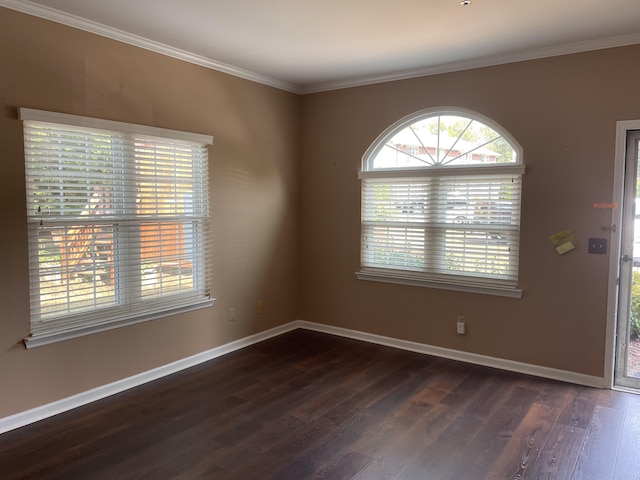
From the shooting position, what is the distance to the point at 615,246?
3.41 metres

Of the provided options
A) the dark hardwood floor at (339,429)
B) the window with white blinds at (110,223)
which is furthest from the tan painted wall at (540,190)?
the window with white blinds at (110,223)

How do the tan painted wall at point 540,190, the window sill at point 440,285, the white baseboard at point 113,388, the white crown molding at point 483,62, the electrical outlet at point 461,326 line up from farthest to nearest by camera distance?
the electrical outlet at point 461,326, the window sill at point 440,285, the tan painted wall at point 540,190, the white crown molding at point 483,62, the white baseboard at point 113,388

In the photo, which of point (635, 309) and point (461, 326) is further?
point (461, 326)

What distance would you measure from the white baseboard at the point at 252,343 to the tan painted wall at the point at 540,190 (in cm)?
7

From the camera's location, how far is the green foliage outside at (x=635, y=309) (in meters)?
3.45

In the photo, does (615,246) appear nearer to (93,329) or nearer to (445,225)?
(445,225)

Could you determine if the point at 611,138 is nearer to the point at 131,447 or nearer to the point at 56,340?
the point at 131,447

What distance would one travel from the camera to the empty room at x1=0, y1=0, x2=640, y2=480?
278cm

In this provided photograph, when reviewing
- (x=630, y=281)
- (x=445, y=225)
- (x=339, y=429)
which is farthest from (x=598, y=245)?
(x=339, y=429)

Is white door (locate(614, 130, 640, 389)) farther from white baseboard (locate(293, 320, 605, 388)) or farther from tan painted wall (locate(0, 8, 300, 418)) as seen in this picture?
tan painted wall (locate(0, 8, 300, 418))

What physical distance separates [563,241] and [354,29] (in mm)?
2263

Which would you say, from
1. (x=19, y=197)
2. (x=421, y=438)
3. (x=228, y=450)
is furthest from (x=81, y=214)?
(x=421, y=438)

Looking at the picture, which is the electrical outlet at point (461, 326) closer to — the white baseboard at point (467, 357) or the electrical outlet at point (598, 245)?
the white baseboard at point (467, 357)

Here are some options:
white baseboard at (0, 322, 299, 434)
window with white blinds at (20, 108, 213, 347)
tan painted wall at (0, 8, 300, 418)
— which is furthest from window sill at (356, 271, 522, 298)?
window with white blinds at (20, 108, 213, 347)
